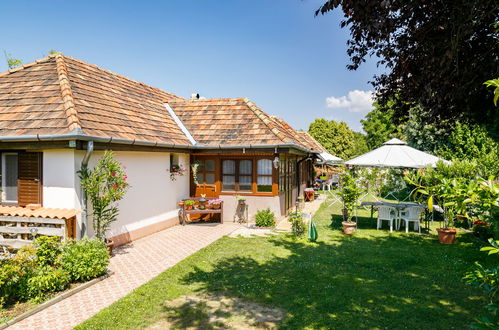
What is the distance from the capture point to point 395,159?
12.6m

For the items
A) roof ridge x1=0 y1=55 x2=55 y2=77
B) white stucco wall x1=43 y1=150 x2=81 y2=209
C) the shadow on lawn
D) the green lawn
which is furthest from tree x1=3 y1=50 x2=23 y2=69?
the shadow on lawn

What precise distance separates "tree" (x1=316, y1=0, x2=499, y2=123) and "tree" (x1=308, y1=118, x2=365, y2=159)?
139 feet

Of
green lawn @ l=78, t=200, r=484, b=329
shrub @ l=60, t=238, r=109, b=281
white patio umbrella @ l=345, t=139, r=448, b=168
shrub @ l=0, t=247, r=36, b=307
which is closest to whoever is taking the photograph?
green lawn @ l=78, t=200, r=484, b=329

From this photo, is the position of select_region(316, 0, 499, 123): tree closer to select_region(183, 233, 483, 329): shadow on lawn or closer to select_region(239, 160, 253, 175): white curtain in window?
select_region(183, 233, 483, 329): shadow on lawn

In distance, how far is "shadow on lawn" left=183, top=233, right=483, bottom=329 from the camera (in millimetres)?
5418

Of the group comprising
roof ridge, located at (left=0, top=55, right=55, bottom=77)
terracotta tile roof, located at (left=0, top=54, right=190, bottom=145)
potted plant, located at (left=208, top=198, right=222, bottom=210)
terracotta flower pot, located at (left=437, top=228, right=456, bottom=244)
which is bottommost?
terracotta flower pot, located at (left=437, top=228, right=456, bottom=244)

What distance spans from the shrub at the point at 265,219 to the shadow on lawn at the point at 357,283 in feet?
7.54

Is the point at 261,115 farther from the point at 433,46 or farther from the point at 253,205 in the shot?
the point at 433,46

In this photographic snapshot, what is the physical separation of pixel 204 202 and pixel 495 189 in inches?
460

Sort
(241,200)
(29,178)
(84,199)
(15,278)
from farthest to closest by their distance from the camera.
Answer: (241,200) < (29,178) < (84,199) < (15,278)

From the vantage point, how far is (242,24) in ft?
46.3

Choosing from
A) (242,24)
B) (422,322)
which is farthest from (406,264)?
(242,24)

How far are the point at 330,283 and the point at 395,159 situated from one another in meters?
7.47

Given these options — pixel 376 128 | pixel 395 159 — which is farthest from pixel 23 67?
pixel 376 128
